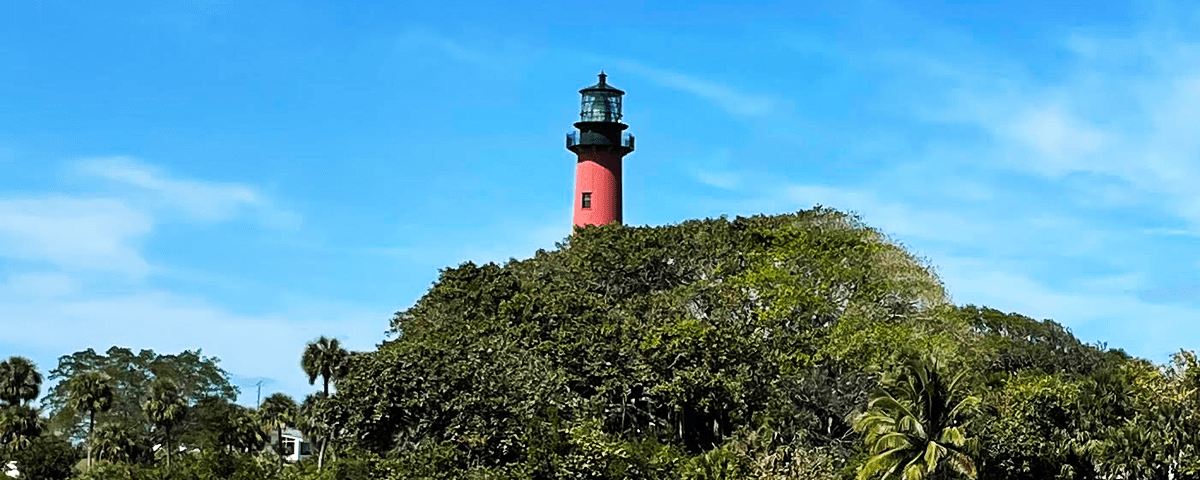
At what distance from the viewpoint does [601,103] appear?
77.6 m

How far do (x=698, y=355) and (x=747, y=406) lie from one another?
2.20m

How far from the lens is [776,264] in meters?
57.9

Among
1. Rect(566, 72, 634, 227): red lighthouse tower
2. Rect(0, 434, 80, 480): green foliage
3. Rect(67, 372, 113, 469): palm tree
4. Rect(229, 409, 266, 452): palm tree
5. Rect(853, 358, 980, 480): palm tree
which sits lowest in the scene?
Rect(853, 358, 980, 480): palm tree

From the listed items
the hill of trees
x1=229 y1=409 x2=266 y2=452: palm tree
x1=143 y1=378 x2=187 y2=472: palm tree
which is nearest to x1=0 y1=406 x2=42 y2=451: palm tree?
x1=143 y1=378 x2=187 y2=472: palm tree

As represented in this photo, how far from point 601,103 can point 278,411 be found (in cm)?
3174

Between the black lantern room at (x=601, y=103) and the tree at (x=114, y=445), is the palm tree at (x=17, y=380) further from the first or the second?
the black lantern room at (x=601, y=103)

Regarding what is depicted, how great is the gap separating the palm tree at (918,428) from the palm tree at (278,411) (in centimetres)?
5288

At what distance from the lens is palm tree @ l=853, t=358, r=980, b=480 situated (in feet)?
145

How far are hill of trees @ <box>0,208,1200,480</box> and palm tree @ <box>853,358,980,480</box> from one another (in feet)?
0.22

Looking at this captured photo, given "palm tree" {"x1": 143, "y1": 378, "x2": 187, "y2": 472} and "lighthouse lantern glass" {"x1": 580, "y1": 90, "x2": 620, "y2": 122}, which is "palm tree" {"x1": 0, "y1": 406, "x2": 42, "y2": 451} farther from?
"lighthouse lantern glass" {"x1": 580, "y1": 90, "x2": 620, "y2": 122}

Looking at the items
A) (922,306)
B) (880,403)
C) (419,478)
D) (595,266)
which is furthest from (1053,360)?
(419,478)

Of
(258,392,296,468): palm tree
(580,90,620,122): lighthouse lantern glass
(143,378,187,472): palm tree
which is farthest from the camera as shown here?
(258,392,296,468): palm tree

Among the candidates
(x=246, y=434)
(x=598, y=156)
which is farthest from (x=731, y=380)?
(x=246, y=434)

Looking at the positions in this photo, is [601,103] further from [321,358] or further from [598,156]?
[321,358]
